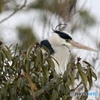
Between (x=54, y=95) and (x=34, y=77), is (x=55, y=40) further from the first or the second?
(x=54, y=95)

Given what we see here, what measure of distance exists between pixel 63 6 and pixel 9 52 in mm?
2648

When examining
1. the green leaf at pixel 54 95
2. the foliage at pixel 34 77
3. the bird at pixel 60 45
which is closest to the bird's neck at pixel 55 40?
the bird at pixel 60 45

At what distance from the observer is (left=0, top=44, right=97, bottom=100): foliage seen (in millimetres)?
2408

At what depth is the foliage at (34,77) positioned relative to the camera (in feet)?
7.90

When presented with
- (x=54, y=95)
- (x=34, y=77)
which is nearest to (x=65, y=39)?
(x=34, y=77)

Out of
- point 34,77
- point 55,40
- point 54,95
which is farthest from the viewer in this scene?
point 55,40

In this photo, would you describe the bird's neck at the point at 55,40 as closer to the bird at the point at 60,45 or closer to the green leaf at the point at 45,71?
the bird at the point at 60,45

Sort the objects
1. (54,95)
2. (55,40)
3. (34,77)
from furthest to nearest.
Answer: (55,40), (34,77), (54,95)

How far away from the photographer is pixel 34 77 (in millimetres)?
2514

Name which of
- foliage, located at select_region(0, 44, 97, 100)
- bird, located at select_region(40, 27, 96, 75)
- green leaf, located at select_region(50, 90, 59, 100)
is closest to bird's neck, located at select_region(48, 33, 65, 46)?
bird, located at select_region(40, 27, 96, 75)

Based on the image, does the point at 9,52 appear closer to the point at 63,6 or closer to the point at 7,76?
the point at 7,76

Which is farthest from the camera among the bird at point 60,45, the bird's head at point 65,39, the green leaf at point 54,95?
the bird's head at point 65,39

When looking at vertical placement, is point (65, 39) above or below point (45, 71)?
below

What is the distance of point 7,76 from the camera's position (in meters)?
2.56
